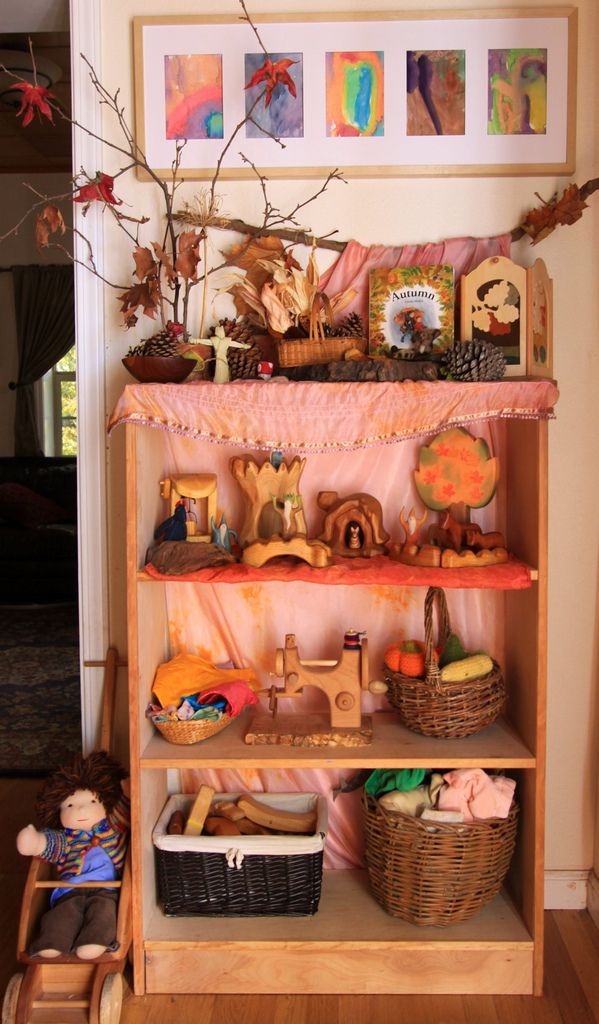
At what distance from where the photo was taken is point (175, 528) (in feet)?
7.06

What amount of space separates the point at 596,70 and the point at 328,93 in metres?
0.63

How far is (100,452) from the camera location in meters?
2.36

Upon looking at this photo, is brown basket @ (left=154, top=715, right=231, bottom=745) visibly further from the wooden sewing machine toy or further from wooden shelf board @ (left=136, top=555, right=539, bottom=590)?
wooden shelf board @ (left=136, top=555, right=539, bottom=590)

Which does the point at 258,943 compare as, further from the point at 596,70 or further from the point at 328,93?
the point at 596,70

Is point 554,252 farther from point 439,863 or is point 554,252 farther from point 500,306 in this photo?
point 439,863

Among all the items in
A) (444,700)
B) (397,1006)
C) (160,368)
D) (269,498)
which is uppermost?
(160,368)

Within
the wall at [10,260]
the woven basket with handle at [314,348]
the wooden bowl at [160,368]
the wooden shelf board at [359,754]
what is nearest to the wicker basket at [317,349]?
the woven basket with handle at [314,348]

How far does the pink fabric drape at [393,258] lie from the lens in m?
2.26

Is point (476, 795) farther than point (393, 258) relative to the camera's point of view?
No

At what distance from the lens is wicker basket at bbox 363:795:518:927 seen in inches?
80.9

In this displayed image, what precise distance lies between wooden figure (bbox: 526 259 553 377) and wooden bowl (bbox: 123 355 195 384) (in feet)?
2.48

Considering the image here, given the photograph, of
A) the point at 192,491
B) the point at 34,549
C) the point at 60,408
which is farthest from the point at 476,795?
the point at 60,408

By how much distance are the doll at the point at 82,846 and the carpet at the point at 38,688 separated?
79 cm

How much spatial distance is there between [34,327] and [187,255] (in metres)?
5.46
